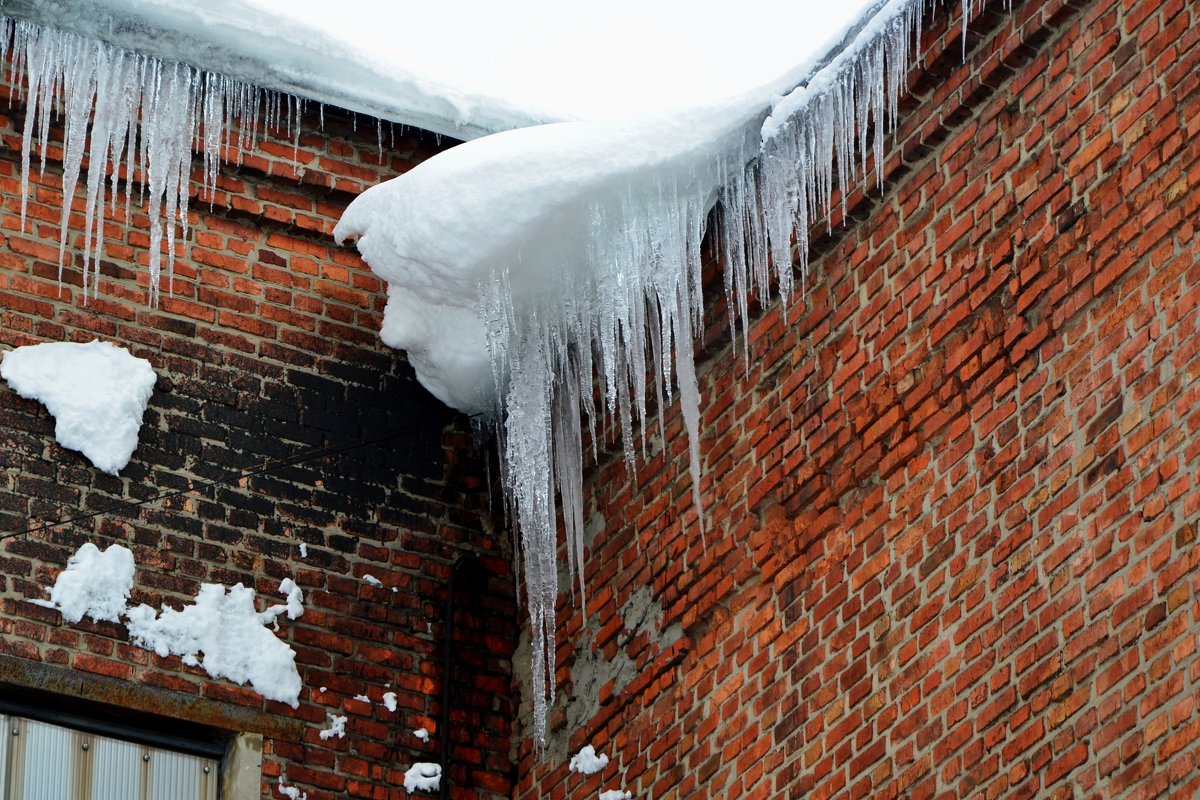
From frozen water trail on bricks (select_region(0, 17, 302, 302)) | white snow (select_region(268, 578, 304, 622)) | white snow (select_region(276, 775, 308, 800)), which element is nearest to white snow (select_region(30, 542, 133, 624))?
white snow (select_region(268, 578, 304, 622))

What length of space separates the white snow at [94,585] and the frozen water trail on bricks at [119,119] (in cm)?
101

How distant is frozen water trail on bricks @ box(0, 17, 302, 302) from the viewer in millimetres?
7656

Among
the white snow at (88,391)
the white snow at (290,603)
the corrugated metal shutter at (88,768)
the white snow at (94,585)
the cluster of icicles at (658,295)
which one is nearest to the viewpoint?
the cluster of icicles at (658,295)

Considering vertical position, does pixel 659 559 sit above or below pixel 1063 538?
above

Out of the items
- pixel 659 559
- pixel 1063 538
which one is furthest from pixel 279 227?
pixel 1063 538

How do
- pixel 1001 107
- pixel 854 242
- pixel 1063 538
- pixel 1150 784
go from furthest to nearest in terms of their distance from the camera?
pixel 854 242
pixel 1001 107
pixel 1063 538
pixel 1150 784

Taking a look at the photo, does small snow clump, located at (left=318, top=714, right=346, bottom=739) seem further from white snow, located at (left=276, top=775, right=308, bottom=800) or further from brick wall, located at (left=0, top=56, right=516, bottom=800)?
white snow, located at (left=276, top=775, right=308, bottom=800)

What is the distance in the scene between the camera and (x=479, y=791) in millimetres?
7785

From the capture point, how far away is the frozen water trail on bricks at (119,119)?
7.66m

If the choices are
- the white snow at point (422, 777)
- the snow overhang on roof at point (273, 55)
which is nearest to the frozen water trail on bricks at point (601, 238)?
the white snow at point (422, 777)

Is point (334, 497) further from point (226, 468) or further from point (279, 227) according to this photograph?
point (279, 227)

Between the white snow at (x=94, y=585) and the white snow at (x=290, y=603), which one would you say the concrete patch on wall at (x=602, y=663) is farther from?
the white snow at (x=94, y=585)

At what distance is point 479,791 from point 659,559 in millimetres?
1137

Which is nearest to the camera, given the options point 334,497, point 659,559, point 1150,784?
point 1150,784
